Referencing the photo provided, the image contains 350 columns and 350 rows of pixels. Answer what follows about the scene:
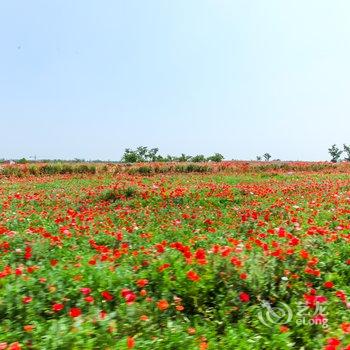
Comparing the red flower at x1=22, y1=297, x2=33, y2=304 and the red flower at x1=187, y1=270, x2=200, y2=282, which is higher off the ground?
the red flower at x1=187, y1=270, x2=200, y2=282

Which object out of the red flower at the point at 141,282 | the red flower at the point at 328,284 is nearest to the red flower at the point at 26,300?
the red flower at the point at 141,282

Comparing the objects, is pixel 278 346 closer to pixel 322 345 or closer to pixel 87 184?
pixel 322 345

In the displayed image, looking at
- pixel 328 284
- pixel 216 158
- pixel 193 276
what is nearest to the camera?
pixel 193 276

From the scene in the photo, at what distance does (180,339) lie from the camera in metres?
4.01

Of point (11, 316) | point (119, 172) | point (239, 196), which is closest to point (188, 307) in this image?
→ point (11, 316)

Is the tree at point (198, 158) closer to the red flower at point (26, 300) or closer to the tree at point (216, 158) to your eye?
the tree at point (216, 158)

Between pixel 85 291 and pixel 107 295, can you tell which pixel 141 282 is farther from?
pixel 85 291

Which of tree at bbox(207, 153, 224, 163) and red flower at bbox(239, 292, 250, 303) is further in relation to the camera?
tree at bbox(207, 153, 224, 163)

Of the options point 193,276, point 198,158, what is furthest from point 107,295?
point 198,158

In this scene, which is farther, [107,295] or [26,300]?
[107,295]

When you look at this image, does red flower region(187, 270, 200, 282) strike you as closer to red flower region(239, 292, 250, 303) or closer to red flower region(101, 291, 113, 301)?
red flower region(239, 292, 250, 303)

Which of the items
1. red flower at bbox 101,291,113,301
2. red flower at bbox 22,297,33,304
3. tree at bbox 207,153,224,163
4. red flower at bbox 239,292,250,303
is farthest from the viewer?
tree at bbox 207,153,224,163

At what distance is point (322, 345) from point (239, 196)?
10074 millimetres

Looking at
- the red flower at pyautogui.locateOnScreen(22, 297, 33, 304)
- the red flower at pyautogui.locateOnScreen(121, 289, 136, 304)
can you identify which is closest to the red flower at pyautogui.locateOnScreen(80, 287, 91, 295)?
→ the red flower at pyautogui.locateOnScreen(121, 289, 136, 304)
